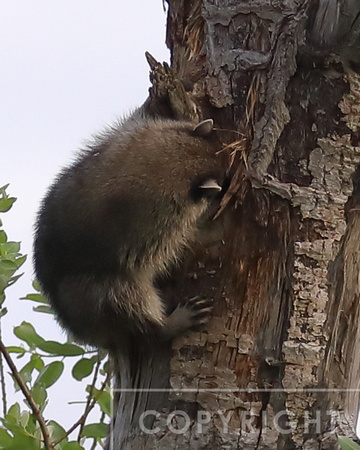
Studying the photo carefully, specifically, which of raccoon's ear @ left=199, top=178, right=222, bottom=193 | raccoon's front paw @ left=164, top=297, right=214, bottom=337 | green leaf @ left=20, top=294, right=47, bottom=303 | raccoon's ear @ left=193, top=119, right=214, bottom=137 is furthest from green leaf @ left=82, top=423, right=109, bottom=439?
raccoon's ear @ left=193, top=119, right=214, bottom=137

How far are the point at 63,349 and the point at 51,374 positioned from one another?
4.3 inches

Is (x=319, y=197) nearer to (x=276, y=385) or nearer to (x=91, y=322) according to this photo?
(x=276, y=385)

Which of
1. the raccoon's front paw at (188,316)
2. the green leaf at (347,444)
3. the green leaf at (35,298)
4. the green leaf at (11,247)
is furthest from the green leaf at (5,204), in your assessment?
the green leaf at (347,444)

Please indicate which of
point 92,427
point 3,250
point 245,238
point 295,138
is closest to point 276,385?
point 245,238

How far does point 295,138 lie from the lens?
1.60 meters

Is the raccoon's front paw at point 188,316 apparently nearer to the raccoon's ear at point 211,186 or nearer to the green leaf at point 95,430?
the raccoon's ear at point 211,186

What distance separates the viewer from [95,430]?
2145 millimetres

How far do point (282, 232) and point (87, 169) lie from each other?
1.96 ft

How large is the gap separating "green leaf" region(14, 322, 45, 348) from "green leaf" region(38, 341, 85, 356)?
4cm

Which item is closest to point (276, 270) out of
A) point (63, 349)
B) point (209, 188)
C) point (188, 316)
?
point (188, 316)

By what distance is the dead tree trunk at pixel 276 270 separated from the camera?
1479mm

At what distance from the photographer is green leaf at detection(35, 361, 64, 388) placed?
7.03 ft

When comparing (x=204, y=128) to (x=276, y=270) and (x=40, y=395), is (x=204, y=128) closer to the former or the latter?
(x=276, y=270)

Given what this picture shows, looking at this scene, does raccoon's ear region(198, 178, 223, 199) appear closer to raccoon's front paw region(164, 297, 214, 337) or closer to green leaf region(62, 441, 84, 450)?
raccoon's front paw region(164, 297, 214, 337)
